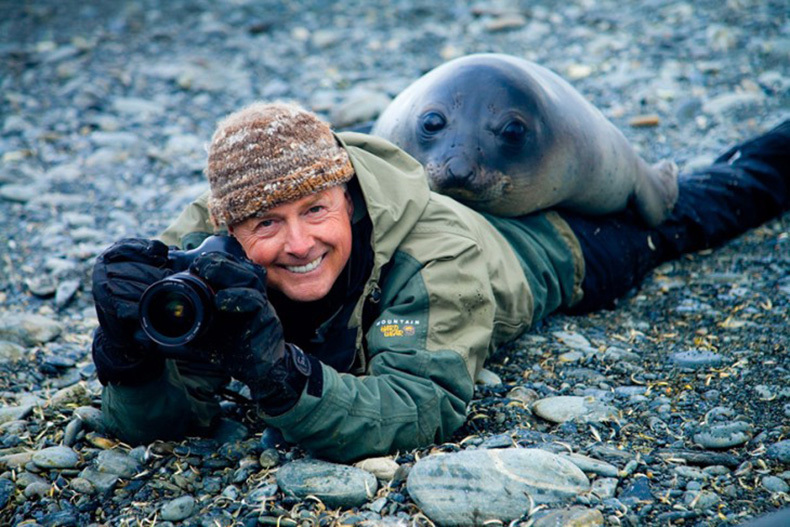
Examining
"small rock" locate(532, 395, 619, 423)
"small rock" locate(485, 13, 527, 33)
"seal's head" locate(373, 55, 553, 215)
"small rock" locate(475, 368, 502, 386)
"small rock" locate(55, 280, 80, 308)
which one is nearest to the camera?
"small rock" locate(532, 395, 619, 423)

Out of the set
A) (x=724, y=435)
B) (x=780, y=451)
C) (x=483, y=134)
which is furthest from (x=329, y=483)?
(x=483, y=134)

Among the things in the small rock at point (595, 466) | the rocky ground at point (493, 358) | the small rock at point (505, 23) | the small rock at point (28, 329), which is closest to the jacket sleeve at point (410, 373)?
the rocky ground at point (493, 358)

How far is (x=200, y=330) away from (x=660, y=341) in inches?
98.6

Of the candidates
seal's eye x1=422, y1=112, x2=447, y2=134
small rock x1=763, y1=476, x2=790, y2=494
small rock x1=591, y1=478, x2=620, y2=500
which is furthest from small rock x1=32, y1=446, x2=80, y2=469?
small rock x1=763, y1=476, x2=790, y2=494

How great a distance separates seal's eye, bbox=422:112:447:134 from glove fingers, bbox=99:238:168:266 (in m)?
1.74

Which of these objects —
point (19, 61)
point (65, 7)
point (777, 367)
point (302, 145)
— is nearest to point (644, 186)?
point (777, 367)

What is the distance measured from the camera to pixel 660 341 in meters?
4.33

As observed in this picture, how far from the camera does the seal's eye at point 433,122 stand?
14.4ft

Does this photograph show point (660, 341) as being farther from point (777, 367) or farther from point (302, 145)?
point (302, 145)

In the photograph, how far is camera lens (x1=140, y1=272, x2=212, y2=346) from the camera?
273 centimetres

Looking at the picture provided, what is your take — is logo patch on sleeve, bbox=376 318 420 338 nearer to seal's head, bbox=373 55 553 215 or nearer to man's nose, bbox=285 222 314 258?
man's nose, bbox=285 222 314 258

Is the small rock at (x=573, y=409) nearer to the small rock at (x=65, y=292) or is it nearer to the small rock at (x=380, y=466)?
the small rock at (x=380, y=466)

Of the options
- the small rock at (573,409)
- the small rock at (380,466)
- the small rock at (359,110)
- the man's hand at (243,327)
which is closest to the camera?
the man's hand at (243,327)

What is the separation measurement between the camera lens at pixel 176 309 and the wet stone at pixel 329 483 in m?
0.67
